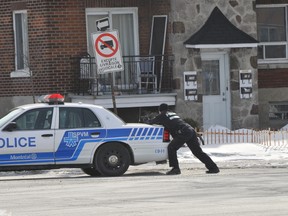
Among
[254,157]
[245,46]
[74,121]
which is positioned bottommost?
[254,157]

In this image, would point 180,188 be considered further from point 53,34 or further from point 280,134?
point 53,34

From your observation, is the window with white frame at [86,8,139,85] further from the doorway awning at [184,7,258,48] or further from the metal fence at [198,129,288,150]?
the metal fence at [198,129,288,150]

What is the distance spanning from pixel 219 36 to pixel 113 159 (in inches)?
331

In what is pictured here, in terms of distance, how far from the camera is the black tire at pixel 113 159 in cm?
1517

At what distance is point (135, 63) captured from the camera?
22781 mm

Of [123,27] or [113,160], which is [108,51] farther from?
[123,27]

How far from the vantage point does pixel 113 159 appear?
50.0 ft

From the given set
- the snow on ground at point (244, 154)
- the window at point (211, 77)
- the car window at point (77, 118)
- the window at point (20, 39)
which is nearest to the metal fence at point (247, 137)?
the snow on ground at point (244, 154)

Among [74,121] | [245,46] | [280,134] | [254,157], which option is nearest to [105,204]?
[74,121]

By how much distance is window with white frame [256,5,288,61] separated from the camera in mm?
24812

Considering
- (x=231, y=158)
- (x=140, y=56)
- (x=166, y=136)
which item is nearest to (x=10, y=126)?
(x=166, y=136)

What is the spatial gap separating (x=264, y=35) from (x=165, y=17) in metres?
3.82

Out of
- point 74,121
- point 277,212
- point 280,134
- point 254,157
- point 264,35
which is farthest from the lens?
point 264,35

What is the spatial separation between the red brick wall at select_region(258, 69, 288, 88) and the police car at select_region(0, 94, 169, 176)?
9.66m
